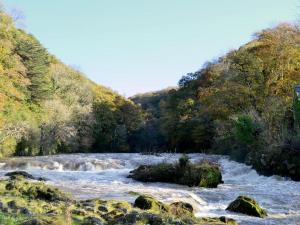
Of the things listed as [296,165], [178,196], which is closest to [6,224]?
[178,196]

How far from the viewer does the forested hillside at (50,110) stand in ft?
150

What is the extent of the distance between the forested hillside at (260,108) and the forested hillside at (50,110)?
52.1 ft

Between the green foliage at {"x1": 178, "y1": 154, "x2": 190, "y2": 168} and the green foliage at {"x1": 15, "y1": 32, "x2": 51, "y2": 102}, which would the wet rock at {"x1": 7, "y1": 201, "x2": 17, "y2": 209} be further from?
the green foliage at {"x1": 15, "y1": 32, "x2": 51, "y2": 102}

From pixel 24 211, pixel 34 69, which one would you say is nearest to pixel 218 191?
→ pixel 24 211

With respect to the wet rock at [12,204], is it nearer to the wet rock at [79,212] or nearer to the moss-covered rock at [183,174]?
the wet rock at [79,212]

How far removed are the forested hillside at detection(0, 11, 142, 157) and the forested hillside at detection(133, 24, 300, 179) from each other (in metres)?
15.9

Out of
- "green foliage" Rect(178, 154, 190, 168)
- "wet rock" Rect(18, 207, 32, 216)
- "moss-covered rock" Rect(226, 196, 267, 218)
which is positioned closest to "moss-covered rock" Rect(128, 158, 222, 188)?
"green foliage" Rect(178, 154, 190, 168)

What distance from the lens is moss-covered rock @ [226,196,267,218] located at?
579 inches

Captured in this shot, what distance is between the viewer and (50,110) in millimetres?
57469

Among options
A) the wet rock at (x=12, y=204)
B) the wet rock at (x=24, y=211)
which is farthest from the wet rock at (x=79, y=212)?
the wet rock at (x=12, y=204)

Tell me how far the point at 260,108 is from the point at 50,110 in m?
28.5

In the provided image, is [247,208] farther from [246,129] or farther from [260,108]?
[260,108]

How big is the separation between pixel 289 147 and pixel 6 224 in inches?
886

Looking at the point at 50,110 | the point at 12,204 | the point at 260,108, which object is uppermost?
the point at 50,110
